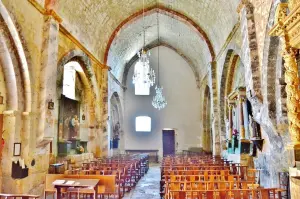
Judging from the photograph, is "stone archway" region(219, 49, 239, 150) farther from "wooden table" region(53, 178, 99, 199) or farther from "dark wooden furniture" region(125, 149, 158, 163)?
"wooden table" region(53, 178, 99, 199)

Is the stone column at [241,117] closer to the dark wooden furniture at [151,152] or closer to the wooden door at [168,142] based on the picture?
the wooden door at [168,142]

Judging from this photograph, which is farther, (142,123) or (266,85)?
(142,123)

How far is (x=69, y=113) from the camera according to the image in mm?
11625

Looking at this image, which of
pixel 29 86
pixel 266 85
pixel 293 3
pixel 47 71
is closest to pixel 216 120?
pixel 266 85

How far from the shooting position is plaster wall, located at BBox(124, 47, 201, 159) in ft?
65.2

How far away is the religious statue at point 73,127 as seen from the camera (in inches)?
452

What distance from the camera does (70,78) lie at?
40.0 feet

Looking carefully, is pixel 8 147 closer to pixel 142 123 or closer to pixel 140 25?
pixel 140 25

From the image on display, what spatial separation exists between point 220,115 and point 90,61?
22.1ft

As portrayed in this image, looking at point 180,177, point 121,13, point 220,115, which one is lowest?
point 180,177

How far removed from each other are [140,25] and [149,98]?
6.23 m

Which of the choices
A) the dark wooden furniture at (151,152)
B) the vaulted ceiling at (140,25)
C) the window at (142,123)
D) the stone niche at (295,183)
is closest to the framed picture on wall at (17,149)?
the vaulted ceiling at (140,25)

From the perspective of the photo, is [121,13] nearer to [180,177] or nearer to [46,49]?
[46,49]

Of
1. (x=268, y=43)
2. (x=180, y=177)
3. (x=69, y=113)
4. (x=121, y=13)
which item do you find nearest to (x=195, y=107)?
(x=121, y=13)
